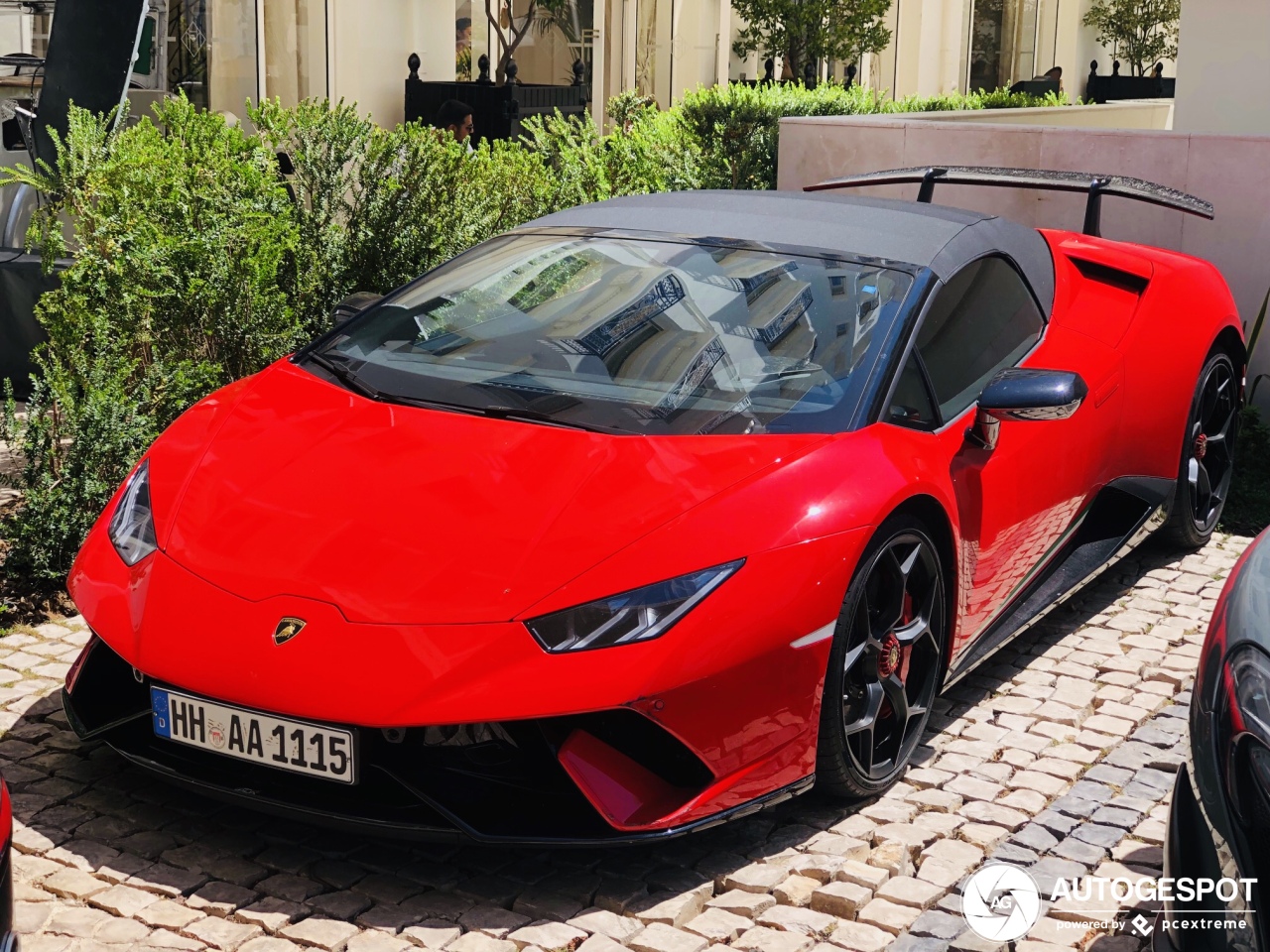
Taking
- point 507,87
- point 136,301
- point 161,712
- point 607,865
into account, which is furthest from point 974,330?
point 507,87

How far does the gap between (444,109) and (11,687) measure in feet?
34.0

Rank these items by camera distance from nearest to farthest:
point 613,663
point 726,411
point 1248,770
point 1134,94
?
point 1248,770, point 613,663, point 726,411, point 1134,94

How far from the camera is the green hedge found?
525 cm

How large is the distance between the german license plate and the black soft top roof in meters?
2.07

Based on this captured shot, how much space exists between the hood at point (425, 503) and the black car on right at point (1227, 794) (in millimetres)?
1178

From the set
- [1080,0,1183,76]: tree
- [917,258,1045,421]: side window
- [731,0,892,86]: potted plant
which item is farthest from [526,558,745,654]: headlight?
[1080,0,1183,76]: tree

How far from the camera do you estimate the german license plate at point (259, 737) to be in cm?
321

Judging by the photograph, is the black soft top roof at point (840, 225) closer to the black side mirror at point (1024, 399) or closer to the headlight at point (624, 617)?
the black side mirror at point (1024, 399)

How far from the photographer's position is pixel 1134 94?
34.2 m

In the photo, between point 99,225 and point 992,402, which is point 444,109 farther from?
point 992,402

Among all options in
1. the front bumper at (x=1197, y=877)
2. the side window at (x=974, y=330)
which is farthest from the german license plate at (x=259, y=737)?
the side window at (x=974, y=330)

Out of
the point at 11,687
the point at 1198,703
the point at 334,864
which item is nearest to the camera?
the point at 1198,703

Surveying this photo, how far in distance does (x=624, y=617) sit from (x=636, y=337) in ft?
3.79

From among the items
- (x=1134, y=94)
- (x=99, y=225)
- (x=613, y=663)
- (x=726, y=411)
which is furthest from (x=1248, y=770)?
(x=1134, y=94)
